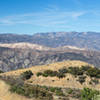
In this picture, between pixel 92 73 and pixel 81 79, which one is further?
pixel 92 73

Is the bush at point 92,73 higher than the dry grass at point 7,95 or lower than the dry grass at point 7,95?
lower

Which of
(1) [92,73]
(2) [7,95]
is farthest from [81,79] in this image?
(2) [7,95]

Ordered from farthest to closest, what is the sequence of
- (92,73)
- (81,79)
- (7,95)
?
(92,73) → (81,79) → (7,95)

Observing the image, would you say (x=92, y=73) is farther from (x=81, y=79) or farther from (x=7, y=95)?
(x=7, y=95)

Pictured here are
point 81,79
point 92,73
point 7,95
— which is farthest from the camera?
point 92,73

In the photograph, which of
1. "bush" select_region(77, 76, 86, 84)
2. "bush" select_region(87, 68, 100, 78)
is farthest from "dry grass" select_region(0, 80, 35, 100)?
"bush" select_region(87, 68, 100, 78)

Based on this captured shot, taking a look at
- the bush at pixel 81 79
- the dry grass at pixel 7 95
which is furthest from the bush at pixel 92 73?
the dry grass at pixel 7 95

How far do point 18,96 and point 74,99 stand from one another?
1435 centimetres

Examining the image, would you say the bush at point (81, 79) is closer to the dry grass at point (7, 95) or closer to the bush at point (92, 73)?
the bush at point (92, 73)

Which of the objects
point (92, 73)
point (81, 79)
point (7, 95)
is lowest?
point (81, 79)

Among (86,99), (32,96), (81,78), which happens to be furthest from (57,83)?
(32,96)

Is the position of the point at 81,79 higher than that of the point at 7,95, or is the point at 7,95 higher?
the point at 7,95

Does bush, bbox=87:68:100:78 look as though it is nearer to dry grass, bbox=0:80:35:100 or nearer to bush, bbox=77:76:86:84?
bush, bbox=77:76:86:84

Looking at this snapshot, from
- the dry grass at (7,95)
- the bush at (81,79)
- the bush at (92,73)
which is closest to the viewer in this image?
the dry grass at (7,95)
